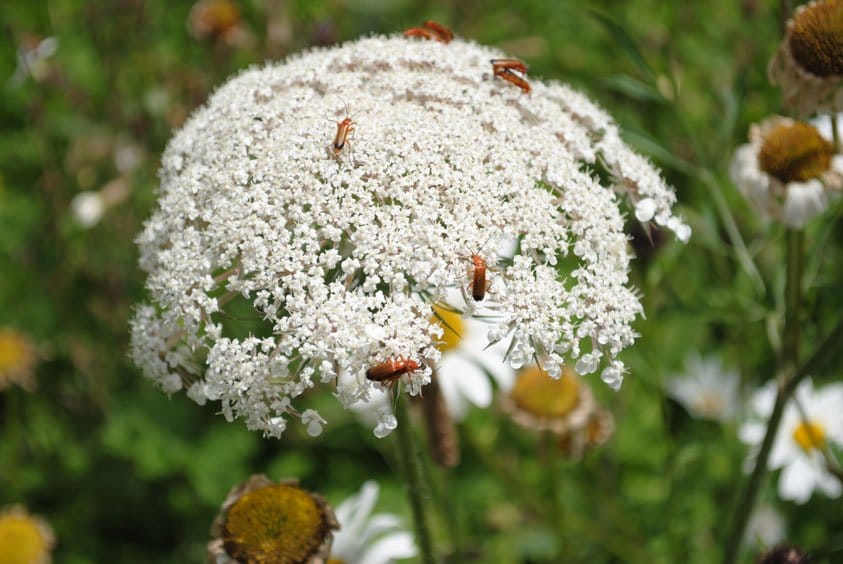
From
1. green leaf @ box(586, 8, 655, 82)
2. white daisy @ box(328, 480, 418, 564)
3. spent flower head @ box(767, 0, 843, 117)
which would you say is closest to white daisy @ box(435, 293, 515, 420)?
white daisy @ box(328, 480, 418, 564)

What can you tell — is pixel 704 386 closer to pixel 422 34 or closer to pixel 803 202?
pixel 803 202

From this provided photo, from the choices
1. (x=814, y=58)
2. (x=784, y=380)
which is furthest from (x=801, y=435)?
(x=814, y=58)

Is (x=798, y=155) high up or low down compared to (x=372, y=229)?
up

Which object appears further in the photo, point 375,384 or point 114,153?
point 114,153

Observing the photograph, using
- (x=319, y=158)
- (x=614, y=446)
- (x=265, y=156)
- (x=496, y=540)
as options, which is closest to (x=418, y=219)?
(x=319, y=158)

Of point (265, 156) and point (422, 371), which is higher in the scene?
point (265, 156)

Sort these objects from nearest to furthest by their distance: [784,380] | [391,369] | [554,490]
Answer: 1. [391,369]
2. [784,380]
3. [554,490]

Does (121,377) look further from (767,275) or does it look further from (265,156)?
(767,275)
